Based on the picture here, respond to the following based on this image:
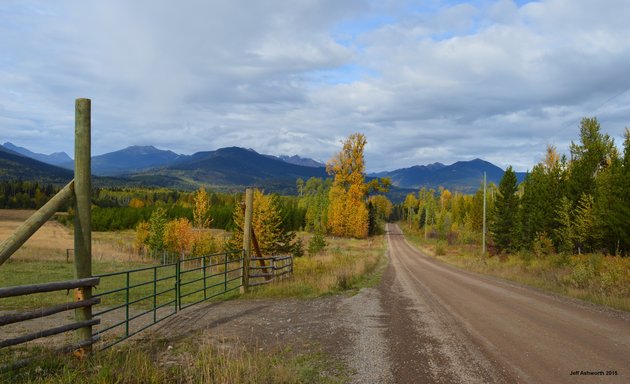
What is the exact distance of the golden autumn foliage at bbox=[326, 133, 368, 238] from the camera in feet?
196

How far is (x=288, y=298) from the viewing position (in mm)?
16062

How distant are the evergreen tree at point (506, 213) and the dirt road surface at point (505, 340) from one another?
1377 inches

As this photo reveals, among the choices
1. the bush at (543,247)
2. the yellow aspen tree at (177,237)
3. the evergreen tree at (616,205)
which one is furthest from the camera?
the yellow aspen tree at (177,237)

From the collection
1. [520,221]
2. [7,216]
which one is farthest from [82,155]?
[7,216]

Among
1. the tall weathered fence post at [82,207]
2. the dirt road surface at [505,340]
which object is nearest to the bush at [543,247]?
the dirt road surface at [505,340]

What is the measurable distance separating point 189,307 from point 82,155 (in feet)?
26.4

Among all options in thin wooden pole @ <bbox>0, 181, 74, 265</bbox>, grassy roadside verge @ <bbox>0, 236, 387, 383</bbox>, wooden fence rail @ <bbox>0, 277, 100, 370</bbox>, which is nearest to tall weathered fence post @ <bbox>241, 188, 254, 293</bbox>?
grassy roadside verge @ <bbox>0, 236, 387, 383</bbox>

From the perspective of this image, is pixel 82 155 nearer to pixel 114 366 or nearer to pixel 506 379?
pixel 114 366

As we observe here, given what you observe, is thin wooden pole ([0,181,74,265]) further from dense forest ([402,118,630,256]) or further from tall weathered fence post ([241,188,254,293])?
dense forest ([402,118,630,256])

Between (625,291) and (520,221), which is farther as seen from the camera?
(520,221)

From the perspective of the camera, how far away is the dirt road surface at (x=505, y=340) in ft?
22.4

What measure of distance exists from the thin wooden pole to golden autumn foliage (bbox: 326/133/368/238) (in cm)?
5281

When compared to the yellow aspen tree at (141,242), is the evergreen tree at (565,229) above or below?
above

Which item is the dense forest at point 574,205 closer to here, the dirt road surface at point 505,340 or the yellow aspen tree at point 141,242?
the dirt road surface at point 505,340
